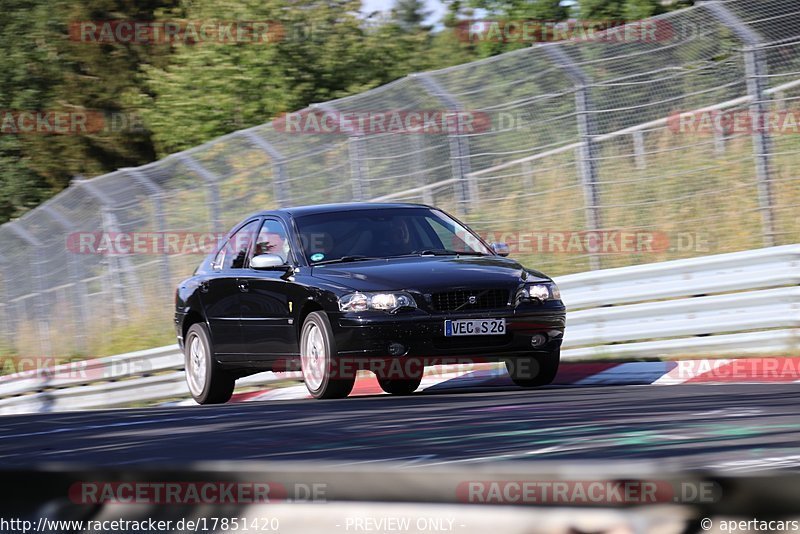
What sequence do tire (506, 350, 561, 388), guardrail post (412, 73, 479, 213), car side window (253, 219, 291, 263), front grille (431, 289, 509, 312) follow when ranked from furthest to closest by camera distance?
guardrail post (412, 73, 479, 213), car side window (253, 219, 291, 263), tire (506, 350, 561, 388), front grille (431, 289, 509, 312)

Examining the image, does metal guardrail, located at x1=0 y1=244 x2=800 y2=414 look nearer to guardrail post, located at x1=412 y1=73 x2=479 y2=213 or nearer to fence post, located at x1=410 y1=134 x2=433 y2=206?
guardrail post, located at x1=412 y1=73 x2=479 y2=213

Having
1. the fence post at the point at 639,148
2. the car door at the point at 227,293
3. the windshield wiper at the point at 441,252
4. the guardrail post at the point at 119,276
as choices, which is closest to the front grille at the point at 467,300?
the windshield wiper at the point at 441,252

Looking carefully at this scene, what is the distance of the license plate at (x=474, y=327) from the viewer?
32.7 ft

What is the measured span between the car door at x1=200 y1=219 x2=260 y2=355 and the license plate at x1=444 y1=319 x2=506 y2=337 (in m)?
2.29

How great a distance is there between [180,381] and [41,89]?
31171 millimetres

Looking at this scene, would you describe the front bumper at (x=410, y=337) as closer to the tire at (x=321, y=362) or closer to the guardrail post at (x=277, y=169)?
the tire at (x=321, y=362)

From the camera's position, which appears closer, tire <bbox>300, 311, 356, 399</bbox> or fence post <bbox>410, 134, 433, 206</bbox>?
tire <bbox>300, 311, 356, 399</bbox>

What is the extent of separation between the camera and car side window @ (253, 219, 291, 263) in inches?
443

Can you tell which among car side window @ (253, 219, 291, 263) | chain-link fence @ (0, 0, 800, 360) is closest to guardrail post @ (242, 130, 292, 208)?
chain-link fence @ (0, 0, 800, 360)

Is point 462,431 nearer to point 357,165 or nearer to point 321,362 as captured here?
point 321,362

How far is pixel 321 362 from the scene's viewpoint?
33.4ft

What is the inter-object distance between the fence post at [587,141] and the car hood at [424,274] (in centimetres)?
317

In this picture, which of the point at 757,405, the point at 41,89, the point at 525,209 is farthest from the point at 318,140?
the point at 41,89

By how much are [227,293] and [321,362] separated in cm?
193
